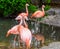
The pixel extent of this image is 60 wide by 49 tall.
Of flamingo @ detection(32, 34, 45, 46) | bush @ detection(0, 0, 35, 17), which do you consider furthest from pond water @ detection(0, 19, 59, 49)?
bush @ detection(0, 0, 35, 17)

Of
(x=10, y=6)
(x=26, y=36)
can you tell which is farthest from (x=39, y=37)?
(x=10, y=6)

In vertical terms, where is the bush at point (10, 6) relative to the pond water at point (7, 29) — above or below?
above

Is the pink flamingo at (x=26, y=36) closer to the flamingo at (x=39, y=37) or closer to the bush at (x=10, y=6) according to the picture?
the flamingo at (x=39, y=37)

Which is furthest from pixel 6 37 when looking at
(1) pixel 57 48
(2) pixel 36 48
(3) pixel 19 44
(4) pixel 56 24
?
(4) pixel 56 24

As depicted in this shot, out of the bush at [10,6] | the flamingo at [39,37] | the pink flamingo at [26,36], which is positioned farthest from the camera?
the bush at [10,6]

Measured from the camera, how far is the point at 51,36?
10000 mm

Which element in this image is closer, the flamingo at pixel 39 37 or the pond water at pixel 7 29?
the pond water at pixel 7 29

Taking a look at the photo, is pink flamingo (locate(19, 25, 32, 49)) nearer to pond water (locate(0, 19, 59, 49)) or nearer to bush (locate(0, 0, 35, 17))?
pond water (locate(0, 19, 59, 49))

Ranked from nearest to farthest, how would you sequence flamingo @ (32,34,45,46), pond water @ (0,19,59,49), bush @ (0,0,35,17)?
pond water @ (0,19,59,49), flamingo @ (32,34,45,46), bush @ (0,0,35,17)

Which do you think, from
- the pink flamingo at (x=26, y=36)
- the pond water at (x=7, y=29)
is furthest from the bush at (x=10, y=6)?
the pink flamingo at (x=26, y=36)

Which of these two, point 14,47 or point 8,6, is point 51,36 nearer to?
point 14,47

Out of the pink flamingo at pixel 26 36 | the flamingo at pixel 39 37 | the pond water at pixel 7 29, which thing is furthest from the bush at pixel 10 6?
the pink flamingo at pixel 26 36

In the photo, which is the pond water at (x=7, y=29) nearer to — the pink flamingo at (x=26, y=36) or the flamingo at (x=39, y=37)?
the flamingo at (x=39, y=37)

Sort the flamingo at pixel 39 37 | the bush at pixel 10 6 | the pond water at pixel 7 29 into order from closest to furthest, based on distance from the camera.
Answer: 1. the pond water at pixel 7 29
2. the flamingo at pixel 39 37
3. the bush at pixel 10 6
